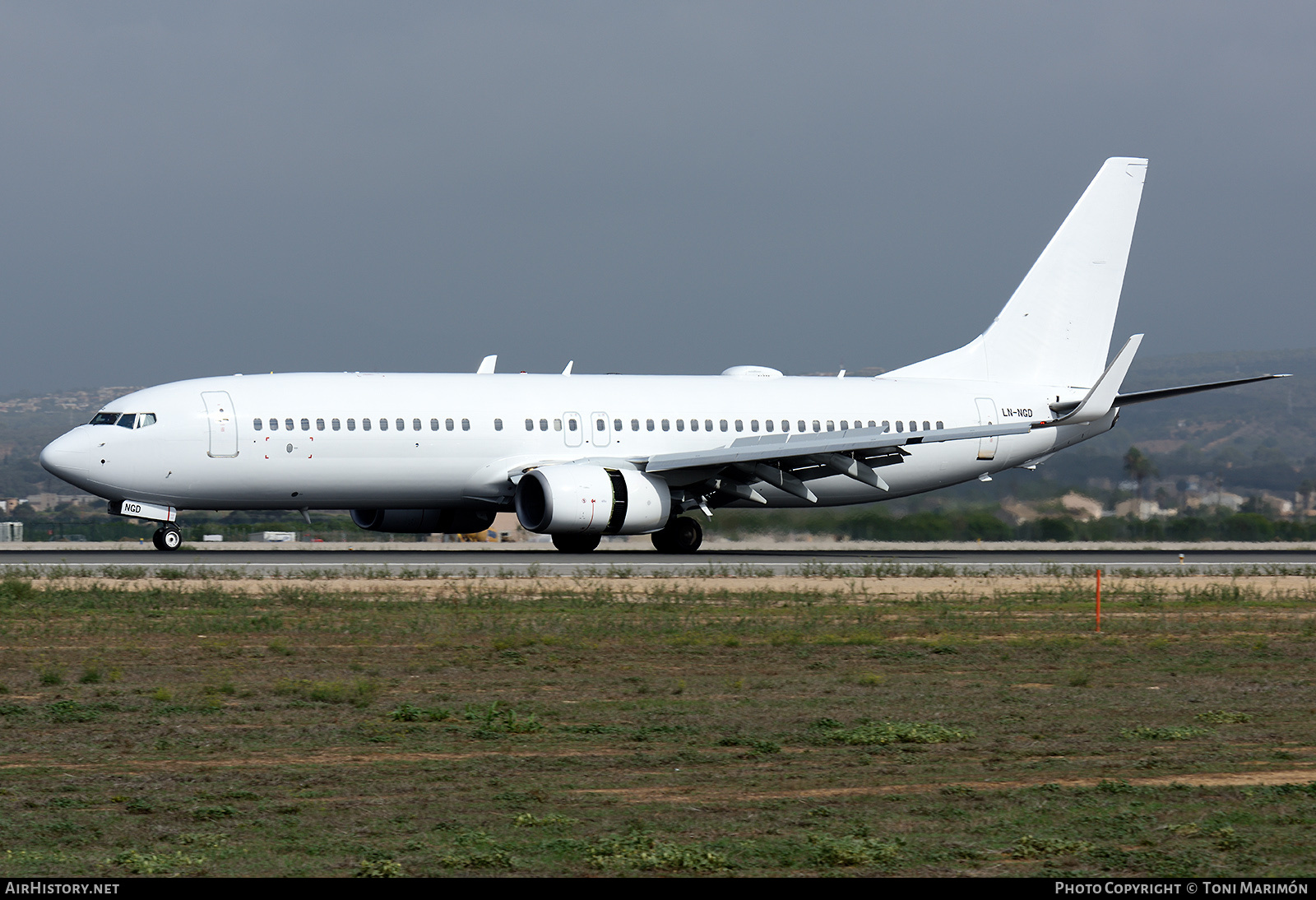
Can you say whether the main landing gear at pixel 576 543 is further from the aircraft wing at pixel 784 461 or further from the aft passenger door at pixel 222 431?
the aft passenger door at pixel 222 431

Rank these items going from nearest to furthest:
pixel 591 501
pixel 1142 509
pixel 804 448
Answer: pixel 591 501, pixel 804 448, pixel 1142 509

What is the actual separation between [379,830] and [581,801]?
136cm

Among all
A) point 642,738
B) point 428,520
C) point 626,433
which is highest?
point 626,433

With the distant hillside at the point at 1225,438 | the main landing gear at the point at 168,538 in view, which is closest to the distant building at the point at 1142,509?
the distant hillside at the point at 1225,438

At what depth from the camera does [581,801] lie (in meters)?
8.88

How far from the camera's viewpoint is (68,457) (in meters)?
29.5

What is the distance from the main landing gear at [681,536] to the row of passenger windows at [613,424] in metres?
2.20

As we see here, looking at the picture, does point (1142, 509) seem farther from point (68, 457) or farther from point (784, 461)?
point (68, 457)

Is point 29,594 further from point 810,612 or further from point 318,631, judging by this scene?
point 810,612

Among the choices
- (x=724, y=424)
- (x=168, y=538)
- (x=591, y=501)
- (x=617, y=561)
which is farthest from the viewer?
(x=724, y=424)

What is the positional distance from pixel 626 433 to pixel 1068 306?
14.0 meters

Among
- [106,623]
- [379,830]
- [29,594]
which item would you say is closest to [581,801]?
[379,830]

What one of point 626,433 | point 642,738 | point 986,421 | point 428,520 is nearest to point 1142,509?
point 986,421

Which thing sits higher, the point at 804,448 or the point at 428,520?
the point at 804,448
